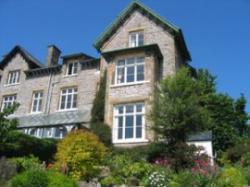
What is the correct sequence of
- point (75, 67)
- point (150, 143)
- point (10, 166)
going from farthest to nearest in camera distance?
point (75, 67) < point (150, 143) < point (10, 166)

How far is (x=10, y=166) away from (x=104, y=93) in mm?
11815

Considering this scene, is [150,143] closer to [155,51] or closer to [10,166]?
[155,51]

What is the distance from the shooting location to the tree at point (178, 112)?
64.2ft

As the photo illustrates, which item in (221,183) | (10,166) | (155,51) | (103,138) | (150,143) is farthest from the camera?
(155,51)

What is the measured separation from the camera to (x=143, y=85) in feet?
81.7

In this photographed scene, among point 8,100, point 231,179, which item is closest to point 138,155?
point 231,179

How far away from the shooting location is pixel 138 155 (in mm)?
21844

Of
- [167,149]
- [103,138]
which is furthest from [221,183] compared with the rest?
[103,138]

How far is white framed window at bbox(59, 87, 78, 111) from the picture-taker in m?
31.1

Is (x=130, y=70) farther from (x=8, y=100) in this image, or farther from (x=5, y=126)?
(x=8, y=100)

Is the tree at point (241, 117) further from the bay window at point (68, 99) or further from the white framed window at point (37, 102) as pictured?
the white framed window at point (37, 102)

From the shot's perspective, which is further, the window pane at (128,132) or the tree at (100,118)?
the tree at (100,118)

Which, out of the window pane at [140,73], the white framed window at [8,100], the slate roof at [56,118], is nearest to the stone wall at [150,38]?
the window pane at [140,73]

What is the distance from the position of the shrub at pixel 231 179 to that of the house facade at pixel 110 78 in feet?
23.8
